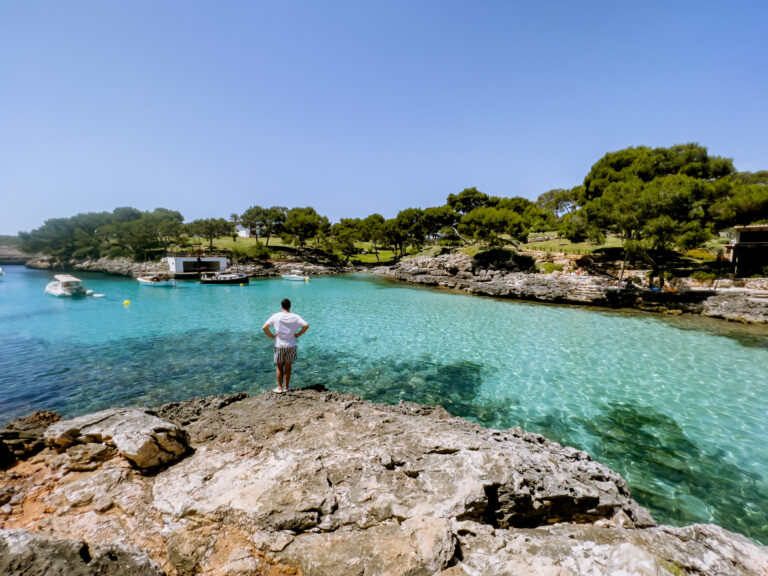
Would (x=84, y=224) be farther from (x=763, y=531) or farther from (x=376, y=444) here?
(x=763, y=531)

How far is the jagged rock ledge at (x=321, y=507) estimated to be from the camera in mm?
3033

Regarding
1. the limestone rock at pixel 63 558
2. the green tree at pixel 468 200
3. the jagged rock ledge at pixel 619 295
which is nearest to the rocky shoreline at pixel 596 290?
the jagged rock ledge at pixel 619 295

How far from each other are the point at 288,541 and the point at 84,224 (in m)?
125

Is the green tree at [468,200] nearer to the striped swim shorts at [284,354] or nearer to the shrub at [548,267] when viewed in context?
the shrub at [548,267]

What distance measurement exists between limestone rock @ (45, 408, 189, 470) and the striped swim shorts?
9.89 ft

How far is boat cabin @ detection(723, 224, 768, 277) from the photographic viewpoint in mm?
30406

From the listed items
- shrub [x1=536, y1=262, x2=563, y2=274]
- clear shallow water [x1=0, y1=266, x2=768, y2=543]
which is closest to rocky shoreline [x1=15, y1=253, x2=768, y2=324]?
shrub [x1=536, y1=262, x2=563, y2=274]

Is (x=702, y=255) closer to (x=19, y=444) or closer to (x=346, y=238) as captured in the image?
(x=19, y=444)

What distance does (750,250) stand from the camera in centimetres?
3256

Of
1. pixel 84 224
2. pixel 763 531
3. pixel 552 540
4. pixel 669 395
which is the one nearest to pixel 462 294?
pixel 669 395

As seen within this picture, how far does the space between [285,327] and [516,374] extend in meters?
9.50

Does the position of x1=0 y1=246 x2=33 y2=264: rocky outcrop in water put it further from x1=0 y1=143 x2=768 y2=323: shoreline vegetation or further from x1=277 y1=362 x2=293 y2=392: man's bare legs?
x1=277 y1=362 x2=293 y2=392: man's bare legs

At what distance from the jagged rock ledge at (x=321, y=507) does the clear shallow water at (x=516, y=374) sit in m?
2.67

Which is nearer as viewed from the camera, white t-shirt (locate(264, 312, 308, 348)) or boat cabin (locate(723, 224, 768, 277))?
white t-shirt (locate(264, 312, 308, 348))
